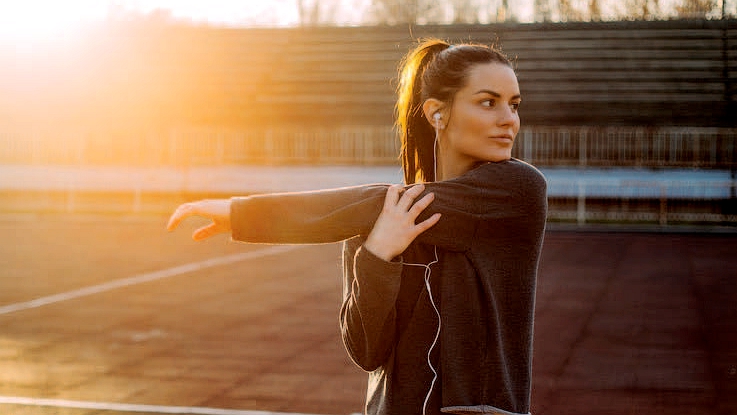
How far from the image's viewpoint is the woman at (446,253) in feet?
6.14

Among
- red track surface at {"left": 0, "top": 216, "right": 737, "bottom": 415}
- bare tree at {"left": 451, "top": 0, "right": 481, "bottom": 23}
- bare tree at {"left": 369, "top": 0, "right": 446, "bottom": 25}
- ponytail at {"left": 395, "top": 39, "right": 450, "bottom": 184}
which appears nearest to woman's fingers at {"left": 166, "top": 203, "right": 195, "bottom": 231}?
ponytail at {"left": 395, "top": 39, "right": 450, "bottom": 184}

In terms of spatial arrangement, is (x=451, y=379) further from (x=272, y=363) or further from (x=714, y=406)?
(x=272, y=363)

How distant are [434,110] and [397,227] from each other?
0.30 meters

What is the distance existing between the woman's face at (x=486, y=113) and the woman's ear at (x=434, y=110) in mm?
22

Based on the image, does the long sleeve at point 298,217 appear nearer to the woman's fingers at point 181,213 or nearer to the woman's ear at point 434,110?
the woman's fingers at point 181,213

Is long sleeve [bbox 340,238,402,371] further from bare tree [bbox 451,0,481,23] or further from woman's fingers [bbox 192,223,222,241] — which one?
bare tree [bbox 451,0,481,23]

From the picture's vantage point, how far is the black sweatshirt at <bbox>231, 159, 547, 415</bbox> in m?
1.87

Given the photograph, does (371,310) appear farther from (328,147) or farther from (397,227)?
(328,147)

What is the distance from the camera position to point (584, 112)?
860 inches

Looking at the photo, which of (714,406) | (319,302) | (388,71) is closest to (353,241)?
(714,406)

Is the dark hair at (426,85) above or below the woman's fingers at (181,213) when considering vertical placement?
above

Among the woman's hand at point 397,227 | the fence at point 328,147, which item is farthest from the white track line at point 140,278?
the woman's hand at point 397,227

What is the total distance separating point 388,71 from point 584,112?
501cm

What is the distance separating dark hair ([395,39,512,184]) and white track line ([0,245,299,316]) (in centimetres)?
783
